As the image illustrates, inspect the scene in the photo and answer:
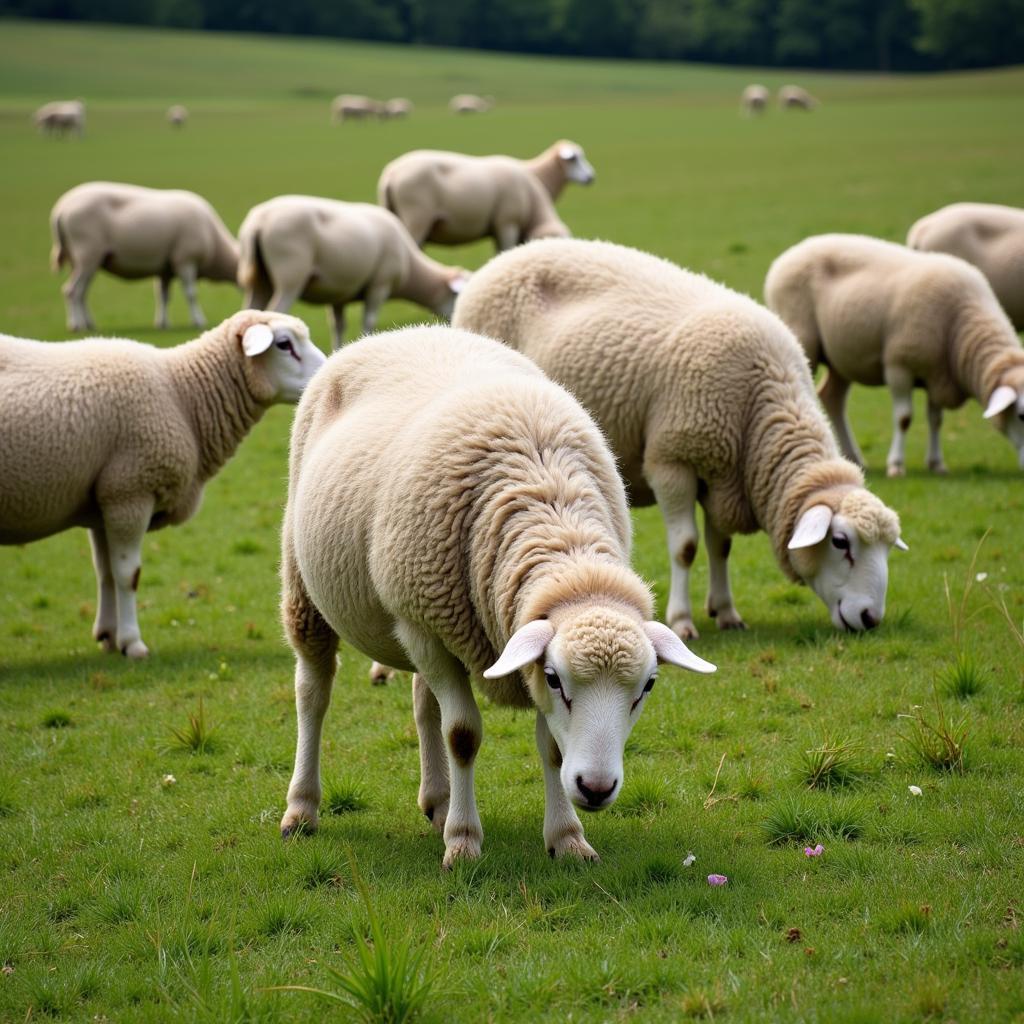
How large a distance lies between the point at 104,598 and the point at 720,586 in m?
3.69

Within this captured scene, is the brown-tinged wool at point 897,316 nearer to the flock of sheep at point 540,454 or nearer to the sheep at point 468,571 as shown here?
the flock of sheep at point 540,454

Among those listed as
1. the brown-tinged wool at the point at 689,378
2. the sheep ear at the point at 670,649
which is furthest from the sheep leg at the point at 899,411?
the sheep ear at the point at 670,649

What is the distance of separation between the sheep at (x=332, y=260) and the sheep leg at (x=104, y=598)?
770 centimetres

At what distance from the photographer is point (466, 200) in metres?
19.3

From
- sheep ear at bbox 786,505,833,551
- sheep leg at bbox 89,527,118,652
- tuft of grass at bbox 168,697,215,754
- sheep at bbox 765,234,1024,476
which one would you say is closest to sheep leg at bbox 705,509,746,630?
sheep ear at bbox 786,505,833,551

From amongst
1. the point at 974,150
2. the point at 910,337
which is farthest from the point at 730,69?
the point at 910,337

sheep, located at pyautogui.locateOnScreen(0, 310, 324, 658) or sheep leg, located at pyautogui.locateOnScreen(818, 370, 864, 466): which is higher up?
sheep, located at pyautogui.locateOnScreen(0, 310, 324, 658)

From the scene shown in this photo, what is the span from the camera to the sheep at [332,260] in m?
15.8

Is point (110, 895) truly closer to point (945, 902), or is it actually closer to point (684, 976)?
point (684, 976)

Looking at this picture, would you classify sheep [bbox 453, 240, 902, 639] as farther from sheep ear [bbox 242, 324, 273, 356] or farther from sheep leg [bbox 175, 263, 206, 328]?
sheep leg [bbox 175, 263, 206, 328]

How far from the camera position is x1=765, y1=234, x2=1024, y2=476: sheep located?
35.0 feet

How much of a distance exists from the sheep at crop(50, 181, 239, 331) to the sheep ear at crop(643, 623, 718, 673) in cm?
1535

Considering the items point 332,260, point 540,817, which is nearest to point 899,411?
point 540,817

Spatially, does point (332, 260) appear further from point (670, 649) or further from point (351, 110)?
point (351, 110)
